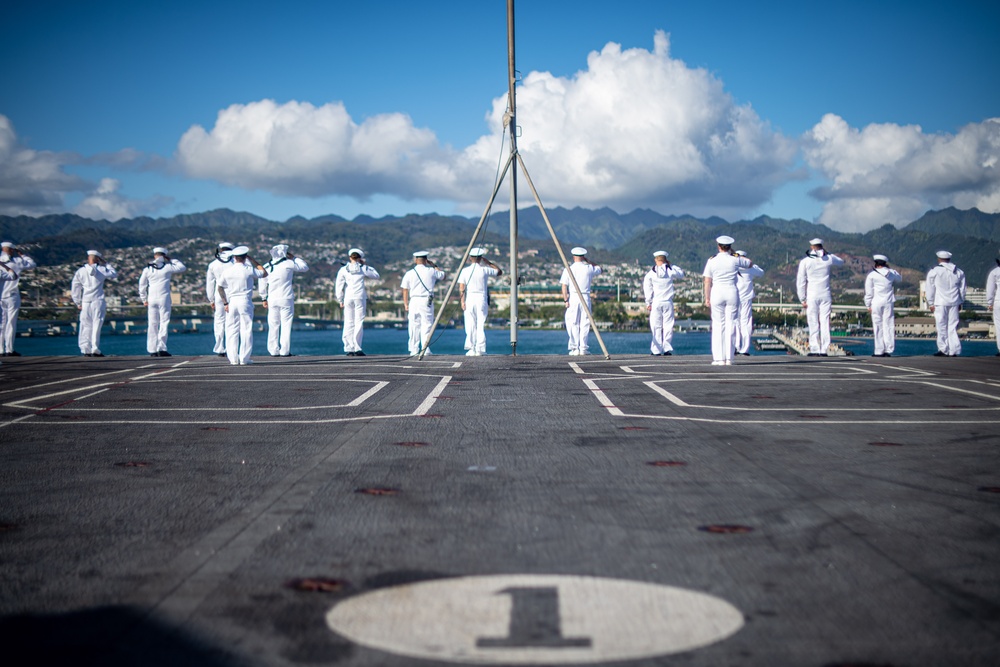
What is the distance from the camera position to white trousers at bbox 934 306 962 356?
23172mm

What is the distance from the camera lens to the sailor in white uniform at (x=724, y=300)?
18859 mm

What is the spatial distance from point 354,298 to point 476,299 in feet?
10.2

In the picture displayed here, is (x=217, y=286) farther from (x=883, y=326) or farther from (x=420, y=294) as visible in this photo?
(x=883, y=326)

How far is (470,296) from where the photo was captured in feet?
75.1

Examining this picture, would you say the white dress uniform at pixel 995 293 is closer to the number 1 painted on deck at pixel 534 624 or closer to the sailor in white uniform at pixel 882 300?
the sailor in white uniform at pixel 882 300

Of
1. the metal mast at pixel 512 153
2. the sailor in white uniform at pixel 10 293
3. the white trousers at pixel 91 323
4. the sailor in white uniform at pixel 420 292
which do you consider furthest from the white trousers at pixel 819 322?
the sailor in white uniform at pixel 10 293

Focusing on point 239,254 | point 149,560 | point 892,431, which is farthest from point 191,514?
point 239,254

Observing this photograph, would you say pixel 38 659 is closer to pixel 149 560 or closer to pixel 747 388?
A: pixel 149 560

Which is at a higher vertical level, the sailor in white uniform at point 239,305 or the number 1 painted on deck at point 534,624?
the sailor in white uniform at point 239,305

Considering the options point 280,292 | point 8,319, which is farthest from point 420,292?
point 8,319

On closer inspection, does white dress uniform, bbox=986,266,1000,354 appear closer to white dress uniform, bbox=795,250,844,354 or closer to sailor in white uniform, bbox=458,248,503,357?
white dress uniform, bbox=795,250,844,354

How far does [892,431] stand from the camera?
31.3 feet

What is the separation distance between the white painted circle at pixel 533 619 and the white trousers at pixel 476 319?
18.4 meters

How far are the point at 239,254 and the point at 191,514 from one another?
14.7 metres
